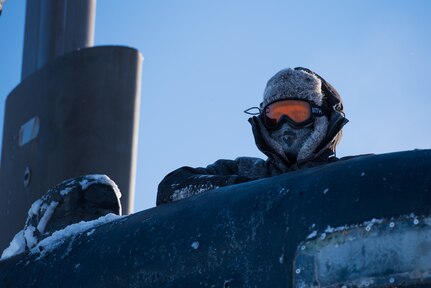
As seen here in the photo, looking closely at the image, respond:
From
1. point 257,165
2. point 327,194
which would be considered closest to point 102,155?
point 257,165

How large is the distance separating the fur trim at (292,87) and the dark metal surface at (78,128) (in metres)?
2.48

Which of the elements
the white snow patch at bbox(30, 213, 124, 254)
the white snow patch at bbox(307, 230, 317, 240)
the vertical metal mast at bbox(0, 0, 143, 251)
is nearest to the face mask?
the white snow patch at bbox(30, 213, 124, 254)

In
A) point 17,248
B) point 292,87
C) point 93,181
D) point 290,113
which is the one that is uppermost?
point 292,87

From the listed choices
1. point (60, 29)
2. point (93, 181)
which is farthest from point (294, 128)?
point (60, 29)

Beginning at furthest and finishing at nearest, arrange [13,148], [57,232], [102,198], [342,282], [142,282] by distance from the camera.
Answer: [13,148] < [102,198] < [57,232] < [142,282] < [342,282]

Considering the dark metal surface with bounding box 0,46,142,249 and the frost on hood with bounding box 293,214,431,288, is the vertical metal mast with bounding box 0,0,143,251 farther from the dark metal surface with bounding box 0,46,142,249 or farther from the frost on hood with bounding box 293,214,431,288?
the frost on hood with bounding box 293,214,431,288

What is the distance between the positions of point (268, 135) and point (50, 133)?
297 cm

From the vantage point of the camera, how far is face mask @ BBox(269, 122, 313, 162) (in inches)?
168

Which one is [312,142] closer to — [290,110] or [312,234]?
[290,110]

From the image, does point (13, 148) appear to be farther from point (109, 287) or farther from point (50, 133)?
point (109, 287)

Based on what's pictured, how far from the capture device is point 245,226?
9.12 feet

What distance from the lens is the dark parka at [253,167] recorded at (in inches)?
143

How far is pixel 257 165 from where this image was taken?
15.0 ft

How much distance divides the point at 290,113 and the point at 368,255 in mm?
2019
